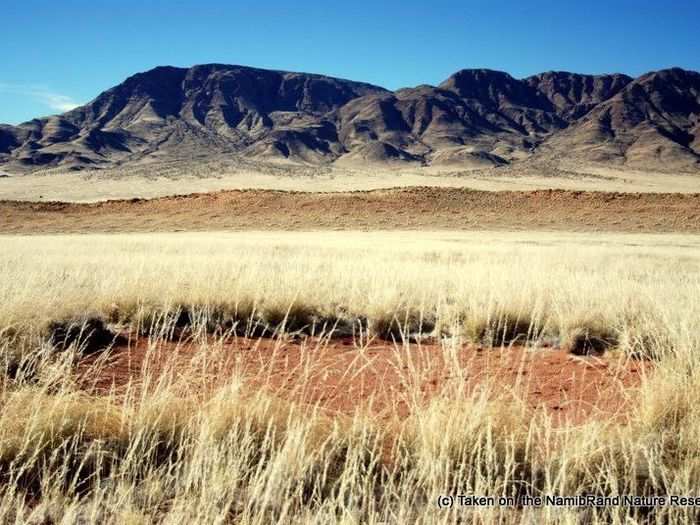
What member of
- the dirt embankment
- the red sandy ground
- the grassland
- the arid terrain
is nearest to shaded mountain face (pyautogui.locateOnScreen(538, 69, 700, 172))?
the dirt embankment

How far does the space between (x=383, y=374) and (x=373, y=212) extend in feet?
100

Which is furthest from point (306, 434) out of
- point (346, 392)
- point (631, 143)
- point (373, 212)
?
point (631, 143)

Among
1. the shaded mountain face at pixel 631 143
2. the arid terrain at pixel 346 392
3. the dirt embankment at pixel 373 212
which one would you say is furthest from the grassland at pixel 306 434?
the shaded mountain face at pixel 631 143

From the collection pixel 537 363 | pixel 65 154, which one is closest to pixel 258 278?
pixel 537 363

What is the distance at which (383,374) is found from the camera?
5.07 metres

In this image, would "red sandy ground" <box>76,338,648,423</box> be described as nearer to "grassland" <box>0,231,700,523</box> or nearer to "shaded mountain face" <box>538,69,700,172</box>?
"grassland" <box>0,231,700,523</box>

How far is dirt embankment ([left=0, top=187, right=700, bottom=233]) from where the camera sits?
107 feet

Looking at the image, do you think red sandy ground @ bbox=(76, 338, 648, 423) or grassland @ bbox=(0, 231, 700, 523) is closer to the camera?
grassland @ bbox=(0, 231, 700, 523)

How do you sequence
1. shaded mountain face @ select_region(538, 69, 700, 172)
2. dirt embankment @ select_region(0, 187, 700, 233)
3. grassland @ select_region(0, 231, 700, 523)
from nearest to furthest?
grassland @ select_region(0, 231, 700, 523) < dirt embankment @ select_region(0, 187, 700, 233) < shaded mountain face @ select_region(538, 69, 700, 172)

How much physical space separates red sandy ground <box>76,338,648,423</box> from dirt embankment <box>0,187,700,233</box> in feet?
89.3

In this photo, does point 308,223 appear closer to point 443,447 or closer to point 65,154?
point 443,447

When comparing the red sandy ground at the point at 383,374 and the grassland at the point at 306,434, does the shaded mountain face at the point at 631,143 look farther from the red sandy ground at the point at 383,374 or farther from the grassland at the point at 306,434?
the red sandy ground at the point at 383,374

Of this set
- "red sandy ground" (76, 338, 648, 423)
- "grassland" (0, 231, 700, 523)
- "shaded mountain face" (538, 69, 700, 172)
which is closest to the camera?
"grassland" (0, 231, 700, 523)

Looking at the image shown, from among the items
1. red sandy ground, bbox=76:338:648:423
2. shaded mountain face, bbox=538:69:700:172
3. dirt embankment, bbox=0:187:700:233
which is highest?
shaded mountain face, bbox=538:69:700:172
